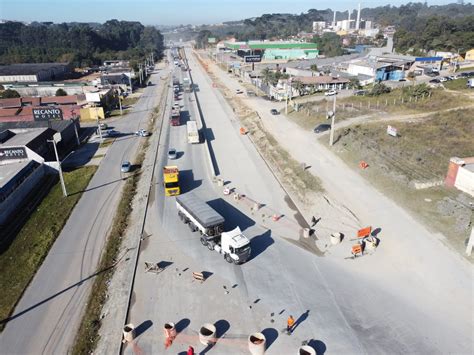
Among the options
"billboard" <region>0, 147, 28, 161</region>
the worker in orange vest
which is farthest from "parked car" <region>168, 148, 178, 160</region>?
the worker in orange vest

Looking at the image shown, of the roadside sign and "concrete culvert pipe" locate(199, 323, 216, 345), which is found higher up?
the roadside sign

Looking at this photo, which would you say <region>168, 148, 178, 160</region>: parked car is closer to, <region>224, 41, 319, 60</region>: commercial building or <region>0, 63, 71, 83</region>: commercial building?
<region>0, 63, 71, 83</region>: commercial building

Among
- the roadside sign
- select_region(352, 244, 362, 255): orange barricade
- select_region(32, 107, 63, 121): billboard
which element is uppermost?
select_region(32, 107, 63, 121): billboard

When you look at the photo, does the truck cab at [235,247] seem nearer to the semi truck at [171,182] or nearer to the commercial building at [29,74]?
the semi truck at [171,182]

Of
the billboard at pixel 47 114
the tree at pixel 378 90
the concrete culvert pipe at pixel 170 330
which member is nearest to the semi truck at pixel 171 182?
the concrete culvert pipe at pixel 170 330

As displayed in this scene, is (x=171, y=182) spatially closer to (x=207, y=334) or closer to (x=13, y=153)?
(x=207, y=334)

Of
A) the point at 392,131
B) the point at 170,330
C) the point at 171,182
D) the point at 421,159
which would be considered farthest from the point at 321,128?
the point at 170,330

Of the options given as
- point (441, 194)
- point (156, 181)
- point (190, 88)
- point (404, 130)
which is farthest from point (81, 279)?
point (190, 88)
